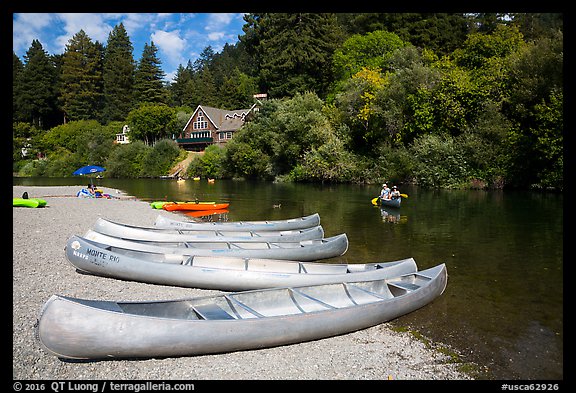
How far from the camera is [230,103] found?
94.6 m

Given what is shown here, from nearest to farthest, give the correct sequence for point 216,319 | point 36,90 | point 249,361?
point 249,361, point 216,319, point 36,90

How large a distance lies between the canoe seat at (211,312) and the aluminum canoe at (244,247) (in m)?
3.83

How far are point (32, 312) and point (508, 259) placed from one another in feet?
44.3

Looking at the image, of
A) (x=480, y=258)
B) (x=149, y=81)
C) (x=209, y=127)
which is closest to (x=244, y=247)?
(x=480, y=258)

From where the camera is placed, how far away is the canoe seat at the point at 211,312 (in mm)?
7481

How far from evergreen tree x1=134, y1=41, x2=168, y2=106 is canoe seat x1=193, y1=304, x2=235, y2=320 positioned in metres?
92.5

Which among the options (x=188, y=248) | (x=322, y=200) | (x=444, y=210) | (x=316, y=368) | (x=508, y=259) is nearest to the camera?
(x=316, y=368)

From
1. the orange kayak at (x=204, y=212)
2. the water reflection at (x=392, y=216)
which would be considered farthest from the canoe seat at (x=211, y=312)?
the orange kayak at (x=204, y=212)

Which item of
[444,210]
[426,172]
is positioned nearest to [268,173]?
[426,172]

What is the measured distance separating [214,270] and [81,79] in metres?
103

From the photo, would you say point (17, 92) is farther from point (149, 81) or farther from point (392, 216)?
point (392, 216)

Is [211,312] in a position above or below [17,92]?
below

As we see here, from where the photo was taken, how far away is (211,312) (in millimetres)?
7645
